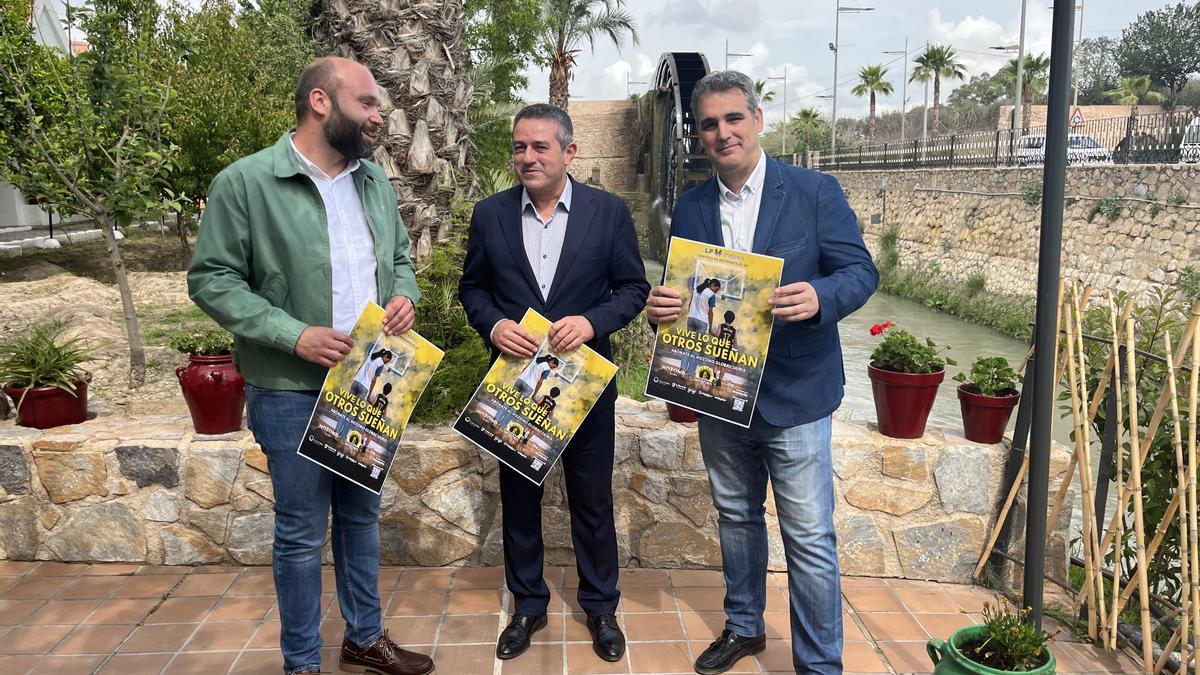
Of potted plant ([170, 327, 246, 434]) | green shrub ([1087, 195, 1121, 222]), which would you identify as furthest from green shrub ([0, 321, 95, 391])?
green shrub ([1087, 195, 1121, 222])

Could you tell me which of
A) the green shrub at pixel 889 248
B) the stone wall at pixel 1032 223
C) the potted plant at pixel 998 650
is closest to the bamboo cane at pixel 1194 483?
the potted plant at pixel 998 650

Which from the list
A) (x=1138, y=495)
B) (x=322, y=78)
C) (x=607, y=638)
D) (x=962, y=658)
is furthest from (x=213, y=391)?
(x=1138, y=495)

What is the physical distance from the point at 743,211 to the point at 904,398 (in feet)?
4.66

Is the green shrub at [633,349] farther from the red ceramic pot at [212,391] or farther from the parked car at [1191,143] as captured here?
the parked car at [1191,143]

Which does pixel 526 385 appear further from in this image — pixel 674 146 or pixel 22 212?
pixel 22 212

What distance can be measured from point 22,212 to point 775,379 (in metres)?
23.1

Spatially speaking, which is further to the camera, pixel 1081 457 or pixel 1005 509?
pixel 1005 509

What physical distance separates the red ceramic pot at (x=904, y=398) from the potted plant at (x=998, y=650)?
1279 mm

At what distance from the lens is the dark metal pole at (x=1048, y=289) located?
2.14 m

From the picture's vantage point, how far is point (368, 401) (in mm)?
2521

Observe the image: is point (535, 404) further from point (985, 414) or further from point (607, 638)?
point (985, 414)

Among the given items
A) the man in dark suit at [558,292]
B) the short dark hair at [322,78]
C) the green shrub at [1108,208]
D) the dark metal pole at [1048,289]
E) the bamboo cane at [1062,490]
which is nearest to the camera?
the dark metal pole at [1048,289]

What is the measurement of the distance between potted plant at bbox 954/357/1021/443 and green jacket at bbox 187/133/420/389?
256 cm

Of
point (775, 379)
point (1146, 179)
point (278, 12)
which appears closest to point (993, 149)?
point (1146, 179)
